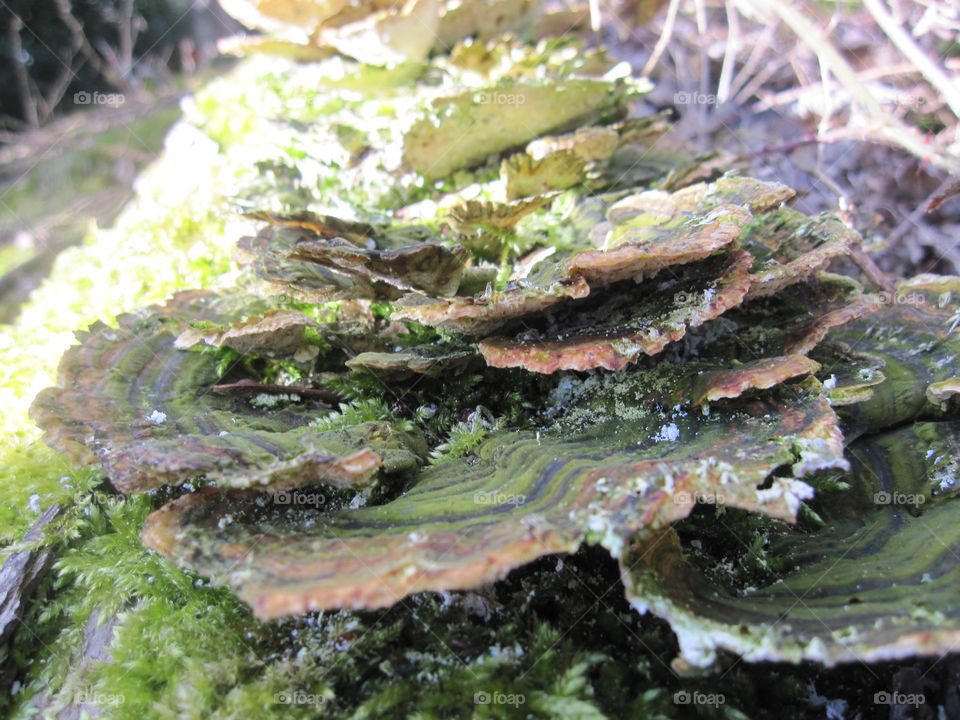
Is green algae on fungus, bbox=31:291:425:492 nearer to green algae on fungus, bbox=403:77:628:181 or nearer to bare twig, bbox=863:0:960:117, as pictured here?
green algae on fungus, bbox=403:77:628:181

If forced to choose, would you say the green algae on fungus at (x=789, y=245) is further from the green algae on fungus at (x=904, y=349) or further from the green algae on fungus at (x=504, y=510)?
→ the green algae on fungus at (x=504, y=510)

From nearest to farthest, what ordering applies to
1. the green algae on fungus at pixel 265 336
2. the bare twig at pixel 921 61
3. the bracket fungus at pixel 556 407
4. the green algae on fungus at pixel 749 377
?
the bracket fungus at pixel 556 407 < the green algae on fungus at pixel 749 377 < the green algae on fungus at pixel 265 336 < the bare twig at pixel 921 61

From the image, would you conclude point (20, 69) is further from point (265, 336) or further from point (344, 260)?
point (344, 260)

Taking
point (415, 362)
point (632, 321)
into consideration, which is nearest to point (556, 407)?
point (632, 321)

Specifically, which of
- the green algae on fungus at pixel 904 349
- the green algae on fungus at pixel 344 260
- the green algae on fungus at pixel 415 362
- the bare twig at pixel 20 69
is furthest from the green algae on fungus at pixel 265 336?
the bare twig at pixel 20 69

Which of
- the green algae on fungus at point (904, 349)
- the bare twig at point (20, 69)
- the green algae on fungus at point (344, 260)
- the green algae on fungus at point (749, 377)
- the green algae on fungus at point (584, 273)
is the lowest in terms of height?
the green algae on fungus at point (904, 349)

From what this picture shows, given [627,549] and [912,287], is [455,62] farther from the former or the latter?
[627,549]
